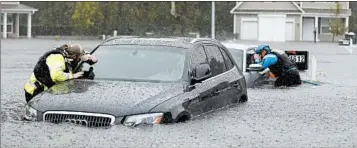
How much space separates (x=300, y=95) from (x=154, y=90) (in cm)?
633

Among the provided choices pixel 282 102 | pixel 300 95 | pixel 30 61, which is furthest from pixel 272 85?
pixel 30 61

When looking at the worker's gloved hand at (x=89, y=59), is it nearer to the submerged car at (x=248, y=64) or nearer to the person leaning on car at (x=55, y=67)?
the person leaning on car at (x=55, y=67)

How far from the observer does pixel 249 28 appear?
66.7 meters

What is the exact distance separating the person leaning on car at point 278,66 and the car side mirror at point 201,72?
6181 mm

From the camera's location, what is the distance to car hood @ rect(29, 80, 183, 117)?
753cm

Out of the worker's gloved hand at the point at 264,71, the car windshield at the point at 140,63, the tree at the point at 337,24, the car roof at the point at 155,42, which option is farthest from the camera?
the tree at the point at 337,24

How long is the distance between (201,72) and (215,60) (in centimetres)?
104

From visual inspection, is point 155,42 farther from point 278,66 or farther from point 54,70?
point 278,66

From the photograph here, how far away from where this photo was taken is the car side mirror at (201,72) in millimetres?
8945

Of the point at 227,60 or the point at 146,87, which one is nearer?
the point at 146,87

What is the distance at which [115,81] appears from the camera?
8656mm

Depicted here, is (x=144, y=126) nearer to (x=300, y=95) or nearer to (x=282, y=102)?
(x=282, y=102)

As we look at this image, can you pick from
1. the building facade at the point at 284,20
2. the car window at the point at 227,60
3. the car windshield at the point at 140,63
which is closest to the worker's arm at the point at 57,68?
the car windshield at the point at 140,63

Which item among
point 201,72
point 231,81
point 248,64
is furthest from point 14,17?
point 201,72
